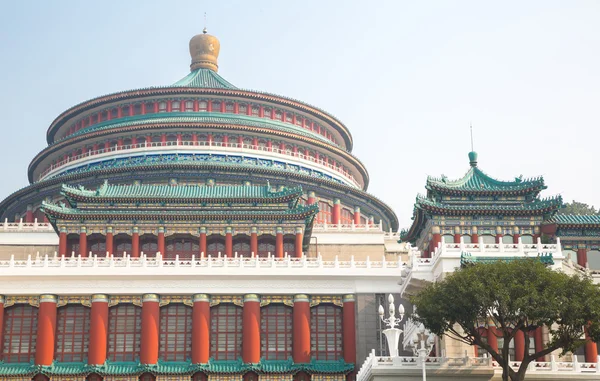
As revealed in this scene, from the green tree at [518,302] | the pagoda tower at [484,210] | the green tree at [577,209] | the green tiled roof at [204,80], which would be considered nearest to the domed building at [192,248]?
the green tiled roof at [204,80]

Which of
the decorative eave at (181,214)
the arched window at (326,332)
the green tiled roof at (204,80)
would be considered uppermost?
the green tiled roof at (204,80)

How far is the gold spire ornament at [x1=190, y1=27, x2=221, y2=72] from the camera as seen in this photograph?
97562 millimetres

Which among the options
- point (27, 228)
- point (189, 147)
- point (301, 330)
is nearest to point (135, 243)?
point (27, 228)

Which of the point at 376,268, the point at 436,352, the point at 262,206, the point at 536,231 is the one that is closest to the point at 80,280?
the point at 262,206

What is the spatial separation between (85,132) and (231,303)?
31856 millimetres

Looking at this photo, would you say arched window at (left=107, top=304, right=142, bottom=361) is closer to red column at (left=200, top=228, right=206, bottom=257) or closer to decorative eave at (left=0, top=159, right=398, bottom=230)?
red column at (left=200, top=228, right=206, bottom=257)

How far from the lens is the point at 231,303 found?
59.2 meters

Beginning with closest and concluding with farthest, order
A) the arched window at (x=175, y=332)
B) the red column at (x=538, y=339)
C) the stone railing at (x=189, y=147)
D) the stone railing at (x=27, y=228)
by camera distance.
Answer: the red column at (x=538, y=339) → the arched window at (x=175, y=332) → the stone railing at (x=27, y=228) → the stone railing at (x=189, y=147)

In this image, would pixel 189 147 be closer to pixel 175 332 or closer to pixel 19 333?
pixel 175 332

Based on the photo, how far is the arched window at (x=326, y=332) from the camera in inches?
2298

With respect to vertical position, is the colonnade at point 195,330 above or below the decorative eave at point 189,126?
below

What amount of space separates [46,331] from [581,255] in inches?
1428

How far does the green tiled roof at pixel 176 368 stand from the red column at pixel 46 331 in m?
0.60

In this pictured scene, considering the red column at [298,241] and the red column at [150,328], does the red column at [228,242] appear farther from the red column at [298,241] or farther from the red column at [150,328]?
the red column at [150,328]
